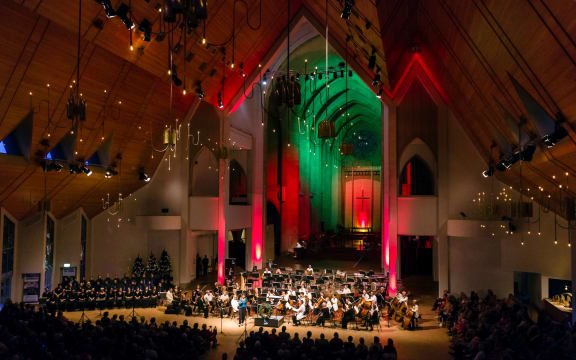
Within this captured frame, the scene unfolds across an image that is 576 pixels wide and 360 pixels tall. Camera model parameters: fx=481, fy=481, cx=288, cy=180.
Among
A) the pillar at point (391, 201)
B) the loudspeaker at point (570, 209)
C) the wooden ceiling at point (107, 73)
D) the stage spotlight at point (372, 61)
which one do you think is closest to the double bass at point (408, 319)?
the pillar at point (391, 201)

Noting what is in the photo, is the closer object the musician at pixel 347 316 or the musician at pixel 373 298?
the musician at pixel 347 316

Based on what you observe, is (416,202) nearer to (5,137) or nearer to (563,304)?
(563,304)

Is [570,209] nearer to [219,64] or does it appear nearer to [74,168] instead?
[219,64]

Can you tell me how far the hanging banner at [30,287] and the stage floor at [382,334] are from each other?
8.08ft

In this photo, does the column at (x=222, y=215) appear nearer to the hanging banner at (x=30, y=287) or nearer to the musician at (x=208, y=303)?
the musician at (x=208, y=303)

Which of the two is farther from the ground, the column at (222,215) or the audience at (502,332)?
the column at (222,215)

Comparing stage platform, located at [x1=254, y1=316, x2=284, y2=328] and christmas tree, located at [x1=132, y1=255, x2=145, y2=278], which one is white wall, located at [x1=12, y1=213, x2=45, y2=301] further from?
stage platform, located at [x1=254, y1=316, x2=284, y2=328]

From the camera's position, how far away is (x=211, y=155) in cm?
2295

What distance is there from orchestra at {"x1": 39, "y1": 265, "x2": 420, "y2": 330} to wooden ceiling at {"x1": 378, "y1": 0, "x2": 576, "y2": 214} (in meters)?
6.11

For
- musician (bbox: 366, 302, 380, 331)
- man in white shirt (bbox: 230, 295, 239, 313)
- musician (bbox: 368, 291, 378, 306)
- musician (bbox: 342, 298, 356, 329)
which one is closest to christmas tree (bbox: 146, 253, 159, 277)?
→ man in white shirt (bbox: 230, 295, 239, 313)

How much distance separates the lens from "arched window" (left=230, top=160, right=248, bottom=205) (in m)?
25.3

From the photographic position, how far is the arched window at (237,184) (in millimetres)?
25300

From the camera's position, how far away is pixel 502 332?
11.5 meters

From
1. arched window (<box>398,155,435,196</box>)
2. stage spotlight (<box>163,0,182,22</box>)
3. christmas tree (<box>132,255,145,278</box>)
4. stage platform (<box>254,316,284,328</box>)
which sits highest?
stage spotlight (<box>163,0,182,22</box>)
